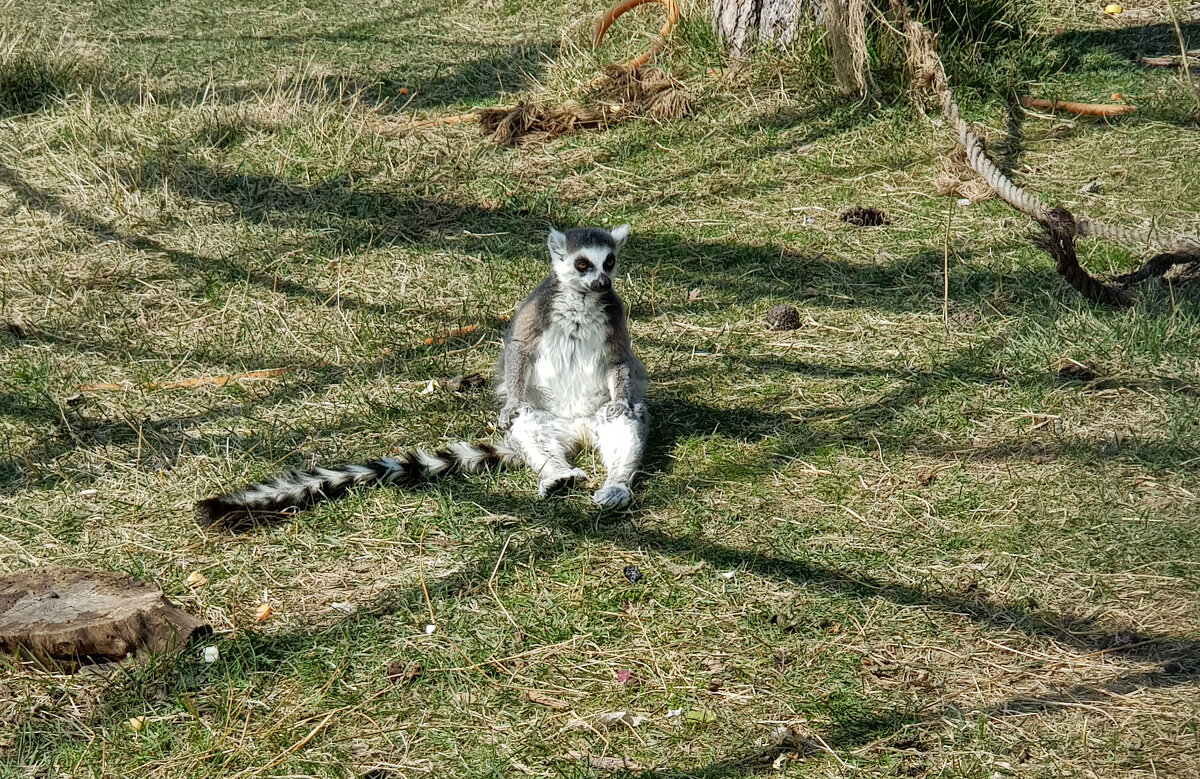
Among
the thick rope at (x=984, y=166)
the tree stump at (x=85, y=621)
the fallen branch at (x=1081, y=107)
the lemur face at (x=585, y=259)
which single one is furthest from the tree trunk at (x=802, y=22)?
the tree stump at (x=85, y=621)

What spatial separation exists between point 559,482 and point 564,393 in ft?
1.47

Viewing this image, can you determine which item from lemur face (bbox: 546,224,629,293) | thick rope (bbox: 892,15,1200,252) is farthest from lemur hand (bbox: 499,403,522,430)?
thick rope (bbox: 892,15,1200,252)

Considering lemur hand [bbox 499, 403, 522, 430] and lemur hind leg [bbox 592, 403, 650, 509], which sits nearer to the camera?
lemur hind leg [bbox 592, 403, 650, 509]

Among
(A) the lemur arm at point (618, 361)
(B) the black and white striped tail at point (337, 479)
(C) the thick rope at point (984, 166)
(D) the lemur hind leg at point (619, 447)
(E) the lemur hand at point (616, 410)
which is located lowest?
(B) the black and white striped tail at point (337, 479)

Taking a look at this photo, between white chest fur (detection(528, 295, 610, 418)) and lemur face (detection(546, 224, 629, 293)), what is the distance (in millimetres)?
74

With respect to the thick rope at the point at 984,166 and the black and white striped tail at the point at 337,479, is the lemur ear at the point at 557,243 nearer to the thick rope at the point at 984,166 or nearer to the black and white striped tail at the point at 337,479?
the black and white striped tail at the point at 337,479

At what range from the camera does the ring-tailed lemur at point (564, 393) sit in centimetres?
391

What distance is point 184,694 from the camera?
2.98 m

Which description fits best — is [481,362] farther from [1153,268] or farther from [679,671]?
[1153,268]

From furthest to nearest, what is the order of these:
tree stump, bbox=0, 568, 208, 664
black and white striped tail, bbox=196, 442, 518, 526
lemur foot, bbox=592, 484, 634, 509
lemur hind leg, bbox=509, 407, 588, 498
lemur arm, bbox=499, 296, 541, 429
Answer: lemur arm, bbox=499, 296, 541, 429, lemur hind leg, bbox=509, 407, 588, 498, lemur foot, bbox=592, 484, 634, 509, black and white striped tail, bbox=196, 442, 518, 526, tree stump, bbox=0, 568, 208, 664

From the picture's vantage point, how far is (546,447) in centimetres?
403

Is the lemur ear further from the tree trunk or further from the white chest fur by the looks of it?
the tree trunk

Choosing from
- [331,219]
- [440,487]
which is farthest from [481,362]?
[331,219]

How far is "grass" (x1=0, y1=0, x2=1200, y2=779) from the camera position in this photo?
291 centimetres
